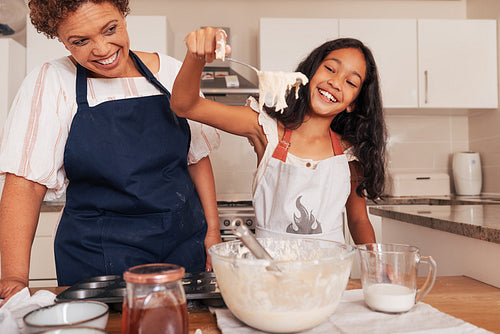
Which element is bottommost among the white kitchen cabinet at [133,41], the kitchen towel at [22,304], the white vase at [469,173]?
the kitchen towel at [22,304]

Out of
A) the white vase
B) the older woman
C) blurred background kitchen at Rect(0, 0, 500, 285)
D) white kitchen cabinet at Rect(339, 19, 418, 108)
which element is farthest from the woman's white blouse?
the white vase

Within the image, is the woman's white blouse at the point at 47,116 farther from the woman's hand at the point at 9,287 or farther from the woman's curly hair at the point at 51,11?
the woman's hand at the point at 9,287

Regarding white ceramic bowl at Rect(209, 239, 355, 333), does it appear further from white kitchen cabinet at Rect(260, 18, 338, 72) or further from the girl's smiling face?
white kitchen cabinet at Rect(260, 18, 338, 72)

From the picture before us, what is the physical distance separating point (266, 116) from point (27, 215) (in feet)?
2.35

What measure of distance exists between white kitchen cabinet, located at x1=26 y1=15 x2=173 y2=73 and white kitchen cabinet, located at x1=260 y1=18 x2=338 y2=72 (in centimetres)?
64

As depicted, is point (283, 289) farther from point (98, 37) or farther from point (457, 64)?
point (457, 64)

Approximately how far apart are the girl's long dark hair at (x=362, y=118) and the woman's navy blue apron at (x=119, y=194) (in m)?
0.40

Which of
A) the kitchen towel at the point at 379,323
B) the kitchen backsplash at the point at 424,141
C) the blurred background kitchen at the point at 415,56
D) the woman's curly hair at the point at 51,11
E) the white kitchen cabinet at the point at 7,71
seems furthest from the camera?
the kitchen backsplash at the point at 424,141

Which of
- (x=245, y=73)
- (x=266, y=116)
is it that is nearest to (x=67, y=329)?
(x=266, y=116)

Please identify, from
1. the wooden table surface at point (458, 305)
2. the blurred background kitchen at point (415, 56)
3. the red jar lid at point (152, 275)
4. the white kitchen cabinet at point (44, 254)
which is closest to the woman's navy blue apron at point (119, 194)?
the wooden table surface at point (458, 305)

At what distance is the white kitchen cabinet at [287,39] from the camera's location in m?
2.64

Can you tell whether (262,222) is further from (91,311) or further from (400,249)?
(91,311)

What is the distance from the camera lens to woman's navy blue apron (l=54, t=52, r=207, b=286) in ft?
3.41

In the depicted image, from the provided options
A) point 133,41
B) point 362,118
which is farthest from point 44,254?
point 362,118
